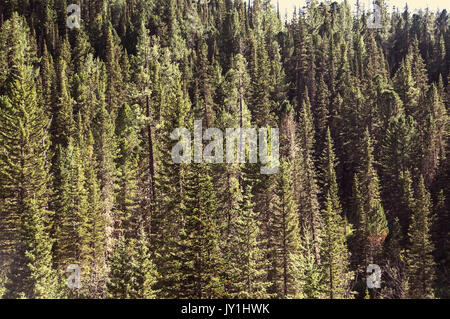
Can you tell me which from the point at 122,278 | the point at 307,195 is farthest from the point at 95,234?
the point at 307,195

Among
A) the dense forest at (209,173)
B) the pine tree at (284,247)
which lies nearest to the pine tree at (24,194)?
the dense forest at (209,173)

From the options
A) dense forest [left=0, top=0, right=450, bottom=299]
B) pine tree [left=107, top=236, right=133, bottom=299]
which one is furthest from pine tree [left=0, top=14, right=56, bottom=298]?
pine tree [left=107, top=236, right=133, bottom=299]

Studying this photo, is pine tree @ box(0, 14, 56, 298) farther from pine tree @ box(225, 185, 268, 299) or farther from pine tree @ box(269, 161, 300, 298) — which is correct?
pine tree @ box(269, 161, 300, 298)

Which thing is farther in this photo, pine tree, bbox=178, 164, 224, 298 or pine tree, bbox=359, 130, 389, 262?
pine tree, bbox=359, 130, 389, 262

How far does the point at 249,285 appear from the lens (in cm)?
2830

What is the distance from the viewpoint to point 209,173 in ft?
128

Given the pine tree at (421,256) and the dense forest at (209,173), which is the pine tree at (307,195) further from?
the pine tree at (421,256)

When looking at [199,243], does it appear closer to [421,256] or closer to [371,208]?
[421,256]

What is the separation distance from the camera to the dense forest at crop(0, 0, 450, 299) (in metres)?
28.2

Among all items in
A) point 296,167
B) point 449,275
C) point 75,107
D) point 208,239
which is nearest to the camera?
point 208,239

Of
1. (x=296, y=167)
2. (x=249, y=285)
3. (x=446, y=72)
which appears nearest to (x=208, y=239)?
(x=249, y=285)

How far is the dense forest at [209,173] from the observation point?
28.2 meters
